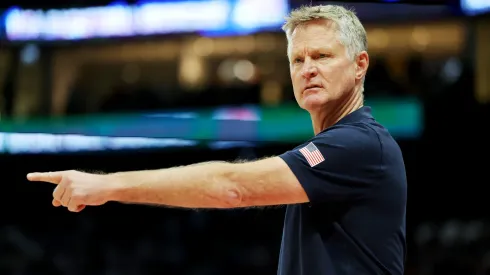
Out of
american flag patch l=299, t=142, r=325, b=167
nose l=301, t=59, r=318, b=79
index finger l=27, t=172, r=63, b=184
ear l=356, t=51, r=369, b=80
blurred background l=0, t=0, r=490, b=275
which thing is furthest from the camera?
blurred background l=0, t=0, r=490, b=275

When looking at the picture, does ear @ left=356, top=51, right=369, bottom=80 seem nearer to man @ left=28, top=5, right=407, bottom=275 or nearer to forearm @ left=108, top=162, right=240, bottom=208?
man @ left=28, top=5, right=407, bottom=275

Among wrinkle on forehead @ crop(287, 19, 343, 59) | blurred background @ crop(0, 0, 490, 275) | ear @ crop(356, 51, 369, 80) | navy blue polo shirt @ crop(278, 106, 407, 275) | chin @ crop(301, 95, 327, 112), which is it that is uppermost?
wrinkle on forehead @ crop(287, 19, 343, 59)

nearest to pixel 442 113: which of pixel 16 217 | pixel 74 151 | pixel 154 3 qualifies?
pixel 154 3

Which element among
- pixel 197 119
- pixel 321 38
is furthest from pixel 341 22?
pixel 197 119

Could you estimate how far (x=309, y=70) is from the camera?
7.82 feet

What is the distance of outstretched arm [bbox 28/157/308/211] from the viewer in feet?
6.72

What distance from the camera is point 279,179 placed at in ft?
6.97

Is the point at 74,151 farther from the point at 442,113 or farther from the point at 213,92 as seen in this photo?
the point at 442,113

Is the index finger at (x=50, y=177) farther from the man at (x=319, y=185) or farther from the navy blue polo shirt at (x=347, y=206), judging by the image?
the navy blue polo shirt at (x=347, y=206)

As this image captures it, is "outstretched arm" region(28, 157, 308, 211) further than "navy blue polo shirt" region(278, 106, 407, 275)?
No

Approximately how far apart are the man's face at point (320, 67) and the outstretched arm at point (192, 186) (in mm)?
342

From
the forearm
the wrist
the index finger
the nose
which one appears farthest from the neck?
the index finger

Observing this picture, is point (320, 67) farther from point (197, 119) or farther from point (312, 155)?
point (197, 119)

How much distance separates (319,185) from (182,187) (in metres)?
0.40
